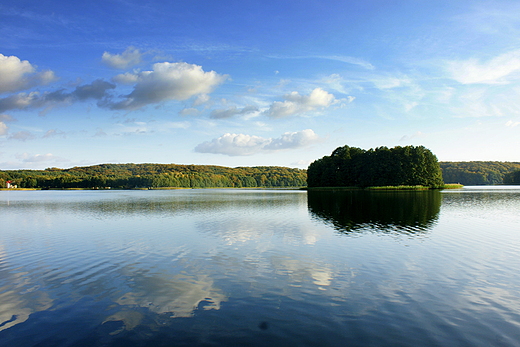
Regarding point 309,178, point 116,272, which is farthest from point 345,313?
point 309,178

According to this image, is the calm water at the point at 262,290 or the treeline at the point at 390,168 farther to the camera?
the treeline at the point at 390,168

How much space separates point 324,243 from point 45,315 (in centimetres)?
1653

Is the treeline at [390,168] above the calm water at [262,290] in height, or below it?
above

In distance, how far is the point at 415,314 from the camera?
1035cm

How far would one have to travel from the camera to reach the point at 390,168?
413 ft

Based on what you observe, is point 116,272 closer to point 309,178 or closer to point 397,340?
point 397,340

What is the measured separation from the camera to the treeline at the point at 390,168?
409ft

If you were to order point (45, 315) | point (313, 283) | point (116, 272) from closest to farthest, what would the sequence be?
point (45, 315), point (313, 283), point (116, 272)

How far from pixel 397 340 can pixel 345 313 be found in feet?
6.63

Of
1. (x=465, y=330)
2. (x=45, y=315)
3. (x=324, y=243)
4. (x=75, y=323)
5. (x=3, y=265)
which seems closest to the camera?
(x=465, y=330)

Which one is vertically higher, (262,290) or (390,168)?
(390,168)

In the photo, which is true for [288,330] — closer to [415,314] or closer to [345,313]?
[345,313]

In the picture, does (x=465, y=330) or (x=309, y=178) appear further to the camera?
(x=309, y=178)

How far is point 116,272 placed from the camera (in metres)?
Answer: 15.7
